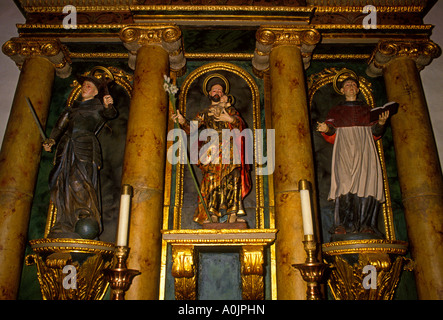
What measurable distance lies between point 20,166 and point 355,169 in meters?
4.32

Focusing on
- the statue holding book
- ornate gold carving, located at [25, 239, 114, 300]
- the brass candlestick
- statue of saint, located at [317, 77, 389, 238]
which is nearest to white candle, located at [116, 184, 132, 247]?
the brass candlestick

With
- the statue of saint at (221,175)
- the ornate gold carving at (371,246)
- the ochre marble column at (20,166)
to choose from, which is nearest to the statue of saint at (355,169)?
the ornate gold carving at (371,246)

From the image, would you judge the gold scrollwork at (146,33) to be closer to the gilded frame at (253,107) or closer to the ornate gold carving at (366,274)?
the gilded frame at (253,107)

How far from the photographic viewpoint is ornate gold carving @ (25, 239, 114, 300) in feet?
12.7

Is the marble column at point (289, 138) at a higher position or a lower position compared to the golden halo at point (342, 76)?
lower

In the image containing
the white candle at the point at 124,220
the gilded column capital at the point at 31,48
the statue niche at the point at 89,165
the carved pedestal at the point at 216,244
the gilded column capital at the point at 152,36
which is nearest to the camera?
the white candle at the point at 124,220

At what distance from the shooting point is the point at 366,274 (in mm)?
3896

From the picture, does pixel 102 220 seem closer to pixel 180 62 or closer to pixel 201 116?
pixel 201 116

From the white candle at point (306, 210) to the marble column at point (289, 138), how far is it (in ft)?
A: 4.19

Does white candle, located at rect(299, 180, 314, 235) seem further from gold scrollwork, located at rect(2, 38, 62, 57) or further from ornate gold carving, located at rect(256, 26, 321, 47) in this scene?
gold scrollwork, located at rect(2, 38, 62, 57)

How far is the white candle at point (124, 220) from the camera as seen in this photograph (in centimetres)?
281

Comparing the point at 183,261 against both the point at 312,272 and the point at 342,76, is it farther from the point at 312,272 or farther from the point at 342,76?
the point at 342,76

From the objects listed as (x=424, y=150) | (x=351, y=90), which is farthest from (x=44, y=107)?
(x=424, y=150)

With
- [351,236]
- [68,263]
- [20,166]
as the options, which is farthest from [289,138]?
[20,166]
